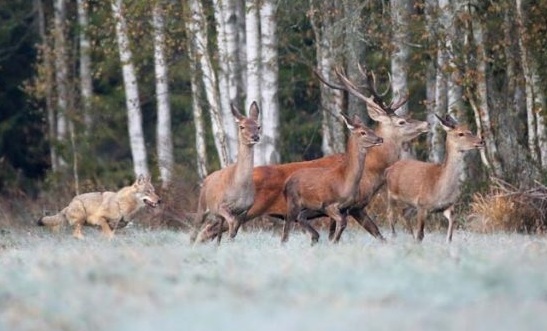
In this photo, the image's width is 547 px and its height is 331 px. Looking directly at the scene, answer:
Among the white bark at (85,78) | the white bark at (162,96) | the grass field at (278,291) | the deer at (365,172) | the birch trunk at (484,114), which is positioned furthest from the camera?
the white bark at (85,78)

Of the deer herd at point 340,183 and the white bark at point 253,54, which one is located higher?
the white bark at point 253,54

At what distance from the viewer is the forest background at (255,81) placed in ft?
73.9

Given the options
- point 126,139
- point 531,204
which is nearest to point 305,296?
point 531,204

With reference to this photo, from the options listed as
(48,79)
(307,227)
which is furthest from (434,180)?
(48,79)

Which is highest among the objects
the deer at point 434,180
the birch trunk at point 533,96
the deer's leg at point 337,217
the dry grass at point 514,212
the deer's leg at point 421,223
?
the birch trunk at point 533,96

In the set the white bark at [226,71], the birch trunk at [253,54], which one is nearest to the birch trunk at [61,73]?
the white bark at [226,71]

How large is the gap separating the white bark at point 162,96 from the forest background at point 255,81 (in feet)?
0.15

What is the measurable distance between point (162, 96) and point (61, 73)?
18.2 feet

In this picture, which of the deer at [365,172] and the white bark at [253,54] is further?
the white bark at [253,54]

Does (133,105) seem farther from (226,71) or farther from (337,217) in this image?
(337,217)

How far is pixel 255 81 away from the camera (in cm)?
2641

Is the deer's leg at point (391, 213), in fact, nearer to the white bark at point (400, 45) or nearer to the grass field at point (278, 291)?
the white bark at point (400, 45)

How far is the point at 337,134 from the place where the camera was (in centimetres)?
2612

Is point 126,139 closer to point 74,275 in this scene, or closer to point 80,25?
point 80,25
